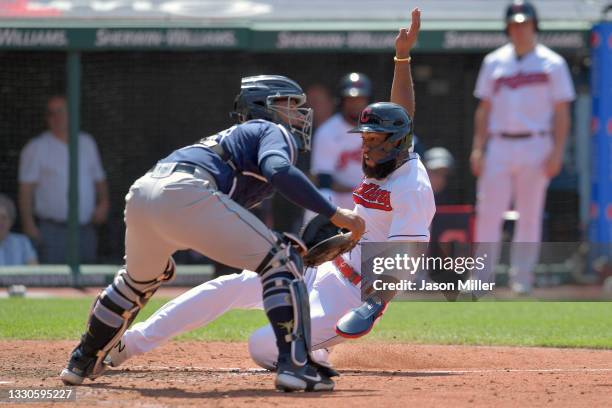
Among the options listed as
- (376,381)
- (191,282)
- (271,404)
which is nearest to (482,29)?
(191,282)

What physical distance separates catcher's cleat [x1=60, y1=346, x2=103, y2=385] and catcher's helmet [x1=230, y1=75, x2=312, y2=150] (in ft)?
4.49

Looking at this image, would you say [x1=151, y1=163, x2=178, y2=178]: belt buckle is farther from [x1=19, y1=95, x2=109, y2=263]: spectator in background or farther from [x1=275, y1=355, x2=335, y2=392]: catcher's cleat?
[x1=19, y1=95, x2=109, y2=263]: spectator in background

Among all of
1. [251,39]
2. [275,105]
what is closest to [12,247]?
[251,39]

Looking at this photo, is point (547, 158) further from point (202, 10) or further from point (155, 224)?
point (155, 224)

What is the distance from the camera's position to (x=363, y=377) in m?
6.21

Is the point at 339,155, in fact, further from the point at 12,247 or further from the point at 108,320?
the point at 108,320

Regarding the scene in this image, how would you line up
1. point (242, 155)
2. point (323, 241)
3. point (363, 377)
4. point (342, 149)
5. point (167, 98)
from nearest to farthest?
point (242, 155), point (323, 241), point (363, 377), point (342, 149), point (167, 98)

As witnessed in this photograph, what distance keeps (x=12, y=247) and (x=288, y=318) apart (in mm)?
7725

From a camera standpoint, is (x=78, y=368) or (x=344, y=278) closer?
(x=78, y=368)

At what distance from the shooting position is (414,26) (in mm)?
6871

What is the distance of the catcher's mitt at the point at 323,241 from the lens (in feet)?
18.6

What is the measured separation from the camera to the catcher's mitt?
566 centimetres

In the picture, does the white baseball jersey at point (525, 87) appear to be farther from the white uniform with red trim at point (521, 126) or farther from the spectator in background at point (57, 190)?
the spectator in background at point (57, 190)

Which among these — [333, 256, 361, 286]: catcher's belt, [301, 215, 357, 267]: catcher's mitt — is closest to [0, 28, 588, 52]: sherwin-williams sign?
[333, 256, 361, 286]: catcher's belt
